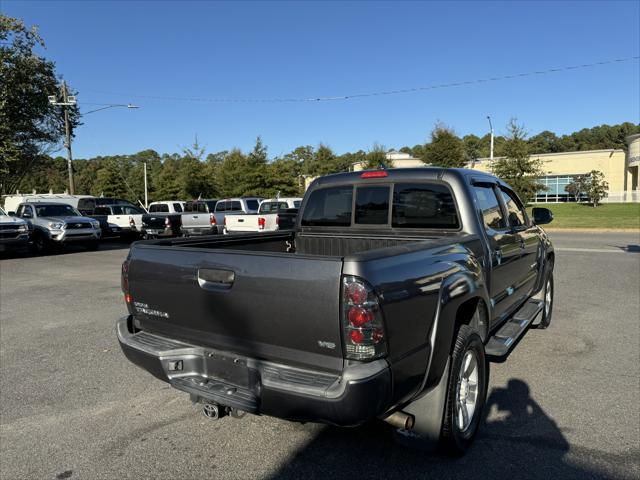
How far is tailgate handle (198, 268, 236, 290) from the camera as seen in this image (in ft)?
8.75

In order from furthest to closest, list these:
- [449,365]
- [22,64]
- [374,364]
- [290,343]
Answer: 1. [22,64]
2. [449,365]
3. [290,343]
4. [374,364]

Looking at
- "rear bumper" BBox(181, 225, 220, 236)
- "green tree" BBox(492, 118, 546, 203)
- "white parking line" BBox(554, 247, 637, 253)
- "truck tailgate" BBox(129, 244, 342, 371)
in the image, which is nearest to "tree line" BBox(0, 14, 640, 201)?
"green tree" BBox(492, 118, 546, 203)

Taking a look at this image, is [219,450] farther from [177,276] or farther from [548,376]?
[548,376]

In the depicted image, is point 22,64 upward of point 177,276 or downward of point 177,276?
upward

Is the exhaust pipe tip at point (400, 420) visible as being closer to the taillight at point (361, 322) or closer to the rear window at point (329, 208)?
the taillight at point (361, 322)

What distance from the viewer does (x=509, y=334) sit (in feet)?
13.8

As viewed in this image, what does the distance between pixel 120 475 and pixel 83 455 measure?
1.39 ft

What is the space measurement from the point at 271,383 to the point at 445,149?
3375cm

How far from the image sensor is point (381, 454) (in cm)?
311

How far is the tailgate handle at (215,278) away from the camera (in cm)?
267

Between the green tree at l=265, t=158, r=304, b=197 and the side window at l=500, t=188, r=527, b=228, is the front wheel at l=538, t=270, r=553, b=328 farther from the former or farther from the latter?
the green tree at l=265, t=158, r=304, b=197

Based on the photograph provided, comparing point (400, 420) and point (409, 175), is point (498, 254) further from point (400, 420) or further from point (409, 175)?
point (400, 420)

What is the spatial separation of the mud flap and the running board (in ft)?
3.18

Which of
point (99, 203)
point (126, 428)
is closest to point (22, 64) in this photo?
point (99, 203)
